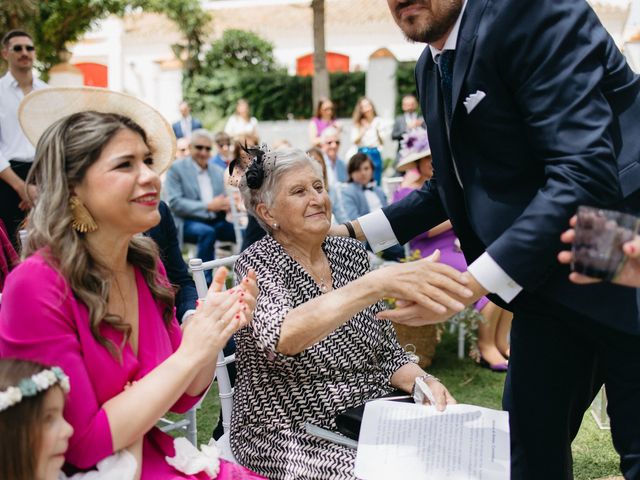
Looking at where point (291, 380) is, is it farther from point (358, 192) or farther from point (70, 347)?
point (358, 192)

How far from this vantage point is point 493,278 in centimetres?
196

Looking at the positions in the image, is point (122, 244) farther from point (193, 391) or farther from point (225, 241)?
point (225, 241)

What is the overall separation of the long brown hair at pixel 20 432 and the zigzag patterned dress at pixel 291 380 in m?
0.79

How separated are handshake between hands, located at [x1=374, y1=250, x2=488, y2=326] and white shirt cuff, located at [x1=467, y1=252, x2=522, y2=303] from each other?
0.09 ft

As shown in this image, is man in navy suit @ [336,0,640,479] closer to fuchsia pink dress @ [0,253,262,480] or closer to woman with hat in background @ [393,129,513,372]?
fuchsia pink dress @ [0,253,262,480]

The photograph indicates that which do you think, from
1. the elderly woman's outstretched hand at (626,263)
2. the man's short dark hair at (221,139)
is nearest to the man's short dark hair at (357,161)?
the man's short dark hair at (221,139)

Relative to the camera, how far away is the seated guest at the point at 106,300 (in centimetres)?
170

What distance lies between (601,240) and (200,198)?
6.40 meters

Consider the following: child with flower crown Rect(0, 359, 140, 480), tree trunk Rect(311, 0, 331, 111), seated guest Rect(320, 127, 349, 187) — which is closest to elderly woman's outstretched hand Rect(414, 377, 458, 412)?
child with flower crown Rect(0, 359, 140, 480)

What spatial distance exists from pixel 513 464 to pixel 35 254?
1798 mm

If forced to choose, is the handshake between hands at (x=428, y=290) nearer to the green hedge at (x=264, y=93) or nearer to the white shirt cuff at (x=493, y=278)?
the white shirt cuff at (x=493, y=278)

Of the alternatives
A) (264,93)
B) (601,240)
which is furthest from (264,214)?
(264,93)

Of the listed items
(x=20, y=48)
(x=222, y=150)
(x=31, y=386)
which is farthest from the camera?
(x=222, y=150)

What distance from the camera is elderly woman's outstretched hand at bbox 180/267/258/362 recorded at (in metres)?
1.80
